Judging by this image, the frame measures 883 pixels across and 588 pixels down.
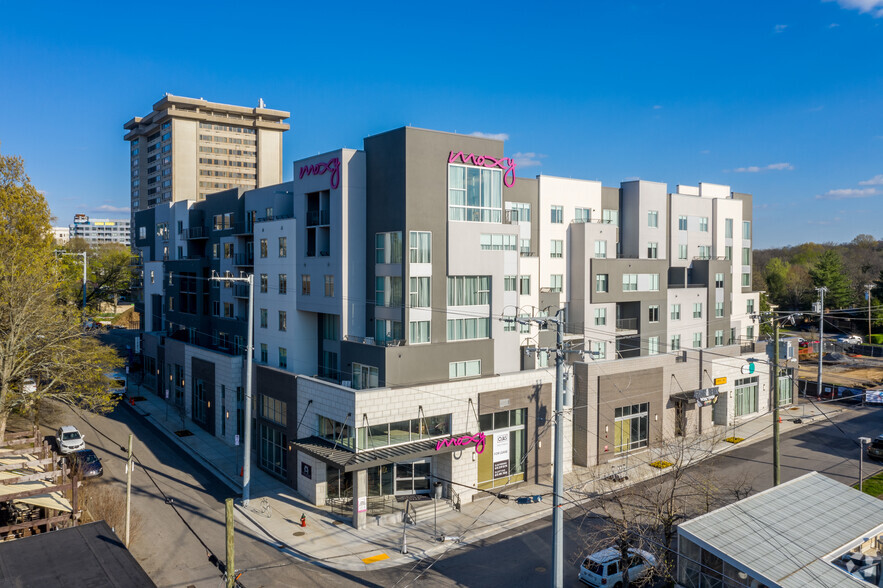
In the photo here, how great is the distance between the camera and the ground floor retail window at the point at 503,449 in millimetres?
36594

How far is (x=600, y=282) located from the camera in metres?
48.0

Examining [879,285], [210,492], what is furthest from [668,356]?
[879,285]

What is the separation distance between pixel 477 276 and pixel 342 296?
27.8ft

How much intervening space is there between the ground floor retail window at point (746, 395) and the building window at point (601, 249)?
17166 millimetres

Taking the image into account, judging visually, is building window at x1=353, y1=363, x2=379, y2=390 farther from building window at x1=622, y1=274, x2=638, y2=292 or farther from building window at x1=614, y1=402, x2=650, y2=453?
building window at x1=622, y1=274, x2=638, y2=292

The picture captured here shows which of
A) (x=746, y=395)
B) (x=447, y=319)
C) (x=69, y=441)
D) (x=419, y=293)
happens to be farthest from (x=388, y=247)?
(x=746, y=395)

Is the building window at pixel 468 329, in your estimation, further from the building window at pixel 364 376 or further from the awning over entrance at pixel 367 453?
the awning over entrance at pixel 367 453

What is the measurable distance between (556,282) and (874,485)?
23.6m

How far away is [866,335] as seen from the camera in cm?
10050

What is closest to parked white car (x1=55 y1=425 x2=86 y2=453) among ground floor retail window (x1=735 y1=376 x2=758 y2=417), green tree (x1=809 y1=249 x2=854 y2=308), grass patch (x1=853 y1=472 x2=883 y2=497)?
grass patch (x1=853 y1=472 x2=883 y2=497)

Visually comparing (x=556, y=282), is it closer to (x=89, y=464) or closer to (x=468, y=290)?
(x=468, y=290)

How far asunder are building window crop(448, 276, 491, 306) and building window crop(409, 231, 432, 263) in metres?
2.17

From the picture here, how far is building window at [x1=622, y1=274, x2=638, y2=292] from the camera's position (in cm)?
4900

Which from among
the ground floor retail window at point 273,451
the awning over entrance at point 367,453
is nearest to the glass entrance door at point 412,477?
the awning over entrance at point 367,453
